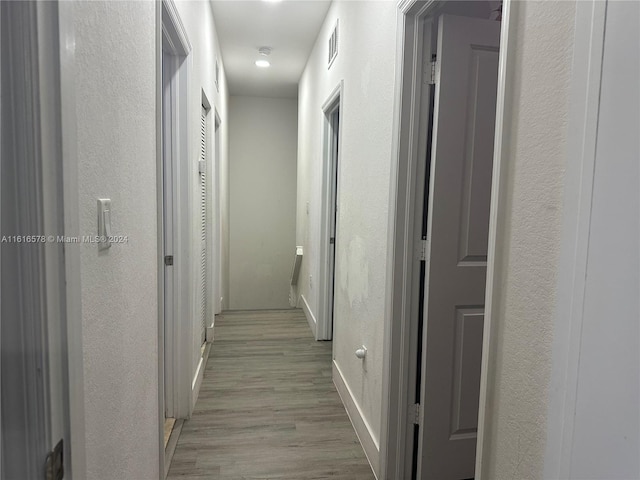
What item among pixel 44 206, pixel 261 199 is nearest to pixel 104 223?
pixel 44 206

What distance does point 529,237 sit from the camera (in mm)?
931

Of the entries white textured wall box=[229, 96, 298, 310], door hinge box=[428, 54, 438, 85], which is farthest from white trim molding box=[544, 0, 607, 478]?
white textured wall box=[229, 96, 298, 310]

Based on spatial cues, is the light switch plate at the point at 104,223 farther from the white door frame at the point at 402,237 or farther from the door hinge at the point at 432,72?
the door hinge at the point at 432,72

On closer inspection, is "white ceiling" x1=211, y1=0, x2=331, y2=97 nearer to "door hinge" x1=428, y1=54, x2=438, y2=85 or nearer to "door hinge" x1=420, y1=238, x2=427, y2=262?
"door hinge" x1=428, y1=54, x2=438, y2=85

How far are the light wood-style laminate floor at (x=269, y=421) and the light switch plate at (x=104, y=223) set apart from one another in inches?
58.8

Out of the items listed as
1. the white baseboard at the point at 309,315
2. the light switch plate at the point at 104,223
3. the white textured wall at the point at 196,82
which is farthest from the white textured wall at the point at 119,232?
the white baseboard at the point at 309,315

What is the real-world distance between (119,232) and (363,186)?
1.46m

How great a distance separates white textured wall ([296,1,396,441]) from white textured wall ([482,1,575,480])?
3.01 ft

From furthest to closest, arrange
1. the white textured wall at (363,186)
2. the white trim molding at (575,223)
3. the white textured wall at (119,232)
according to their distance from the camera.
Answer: the white textured wall at (363,186)
the white textured wall at (119,232)
the white trim molding at (575,223)

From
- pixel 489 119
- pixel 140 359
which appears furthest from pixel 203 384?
pixel 489 119

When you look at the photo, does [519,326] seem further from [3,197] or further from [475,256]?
[3,197]

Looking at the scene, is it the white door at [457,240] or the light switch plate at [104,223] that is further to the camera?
the white door at [457,240]

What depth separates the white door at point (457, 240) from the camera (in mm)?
1709

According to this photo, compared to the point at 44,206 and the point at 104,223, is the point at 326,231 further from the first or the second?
the point at 44,206
